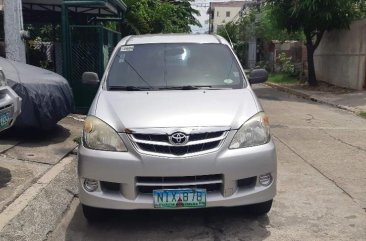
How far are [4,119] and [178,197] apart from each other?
2.32 meters

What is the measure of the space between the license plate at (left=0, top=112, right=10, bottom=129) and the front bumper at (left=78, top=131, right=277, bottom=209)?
1468mm

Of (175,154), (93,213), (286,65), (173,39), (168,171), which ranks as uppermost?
(173,39)

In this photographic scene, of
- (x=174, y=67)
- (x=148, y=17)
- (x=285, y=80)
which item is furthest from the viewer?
(x=285, y=80)

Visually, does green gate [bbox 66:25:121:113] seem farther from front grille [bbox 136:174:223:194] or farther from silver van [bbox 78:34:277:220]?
front grille [bbox 136:174:223:194]

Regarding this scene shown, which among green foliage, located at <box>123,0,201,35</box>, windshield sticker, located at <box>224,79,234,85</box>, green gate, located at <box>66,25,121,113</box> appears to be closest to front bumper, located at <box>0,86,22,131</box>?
windshield sticker, located at <box>224,79,234,85</box>

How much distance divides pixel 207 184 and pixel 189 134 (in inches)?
17.2

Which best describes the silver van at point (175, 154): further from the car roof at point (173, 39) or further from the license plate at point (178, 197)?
the car roof at point (173, 39)

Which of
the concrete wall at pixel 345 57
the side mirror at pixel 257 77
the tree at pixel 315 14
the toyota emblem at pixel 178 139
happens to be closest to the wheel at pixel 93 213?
the toyota emblem at pixel 178 139

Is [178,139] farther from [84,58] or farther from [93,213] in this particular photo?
[84,58]

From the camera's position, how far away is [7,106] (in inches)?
197

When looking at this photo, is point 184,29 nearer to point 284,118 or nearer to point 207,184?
point 284,118

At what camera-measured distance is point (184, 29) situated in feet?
114

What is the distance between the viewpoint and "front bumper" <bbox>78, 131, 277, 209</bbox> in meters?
3.65

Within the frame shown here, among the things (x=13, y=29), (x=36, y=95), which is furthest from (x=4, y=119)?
(x=13, y=29)
